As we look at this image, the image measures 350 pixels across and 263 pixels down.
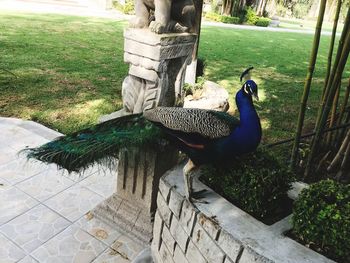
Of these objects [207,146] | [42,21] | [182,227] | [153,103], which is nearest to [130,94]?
[153,103]

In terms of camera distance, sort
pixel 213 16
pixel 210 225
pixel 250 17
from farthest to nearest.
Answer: pixel 250 17, pixel 213 16, pixel 210 225

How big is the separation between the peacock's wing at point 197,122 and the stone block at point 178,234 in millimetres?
600

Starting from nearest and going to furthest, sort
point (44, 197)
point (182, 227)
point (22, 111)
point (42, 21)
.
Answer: point (182, 227)
point (44, 197)
point (22, 111)
point (42, 21)

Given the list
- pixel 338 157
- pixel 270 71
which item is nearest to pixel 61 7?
pixel 270 71

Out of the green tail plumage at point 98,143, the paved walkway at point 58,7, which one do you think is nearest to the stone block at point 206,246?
the green tail plumage at point 98,143

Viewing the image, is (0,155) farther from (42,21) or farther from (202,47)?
(42,21)

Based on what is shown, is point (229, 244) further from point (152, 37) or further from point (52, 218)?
point (52, 218)

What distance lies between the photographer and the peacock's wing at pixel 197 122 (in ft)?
7.20

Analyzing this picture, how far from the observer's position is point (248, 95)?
7.38ft

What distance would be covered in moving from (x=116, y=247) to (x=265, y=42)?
14.1m

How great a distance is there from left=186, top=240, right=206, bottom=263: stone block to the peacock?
0.99 ft

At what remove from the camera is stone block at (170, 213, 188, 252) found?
7.27 ft

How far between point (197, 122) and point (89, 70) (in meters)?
6.24

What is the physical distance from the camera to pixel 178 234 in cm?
228
